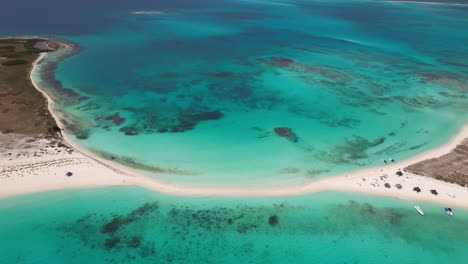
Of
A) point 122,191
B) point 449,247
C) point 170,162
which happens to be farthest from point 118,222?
point 449,247

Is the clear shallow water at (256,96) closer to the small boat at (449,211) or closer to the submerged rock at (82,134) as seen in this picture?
the submerged rock at (82,134)

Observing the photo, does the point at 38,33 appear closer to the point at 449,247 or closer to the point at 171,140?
the point at 171,140

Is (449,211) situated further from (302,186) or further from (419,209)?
(302,186)

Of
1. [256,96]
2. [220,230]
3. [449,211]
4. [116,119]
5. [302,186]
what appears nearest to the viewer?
[220,230]

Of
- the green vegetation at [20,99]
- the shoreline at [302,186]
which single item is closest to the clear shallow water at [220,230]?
the shoreline at [302,186]

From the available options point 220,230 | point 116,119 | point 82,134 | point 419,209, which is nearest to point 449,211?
point 419,209

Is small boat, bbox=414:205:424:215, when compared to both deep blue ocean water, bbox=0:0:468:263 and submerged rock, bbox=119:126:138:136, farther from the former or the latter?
submerged rock, bbox=119:126:138:136
